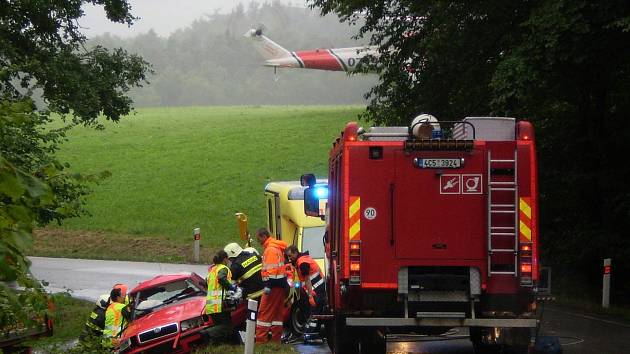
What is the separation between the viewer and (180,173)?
144ft

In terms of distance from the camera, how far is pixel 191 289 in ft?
45.3

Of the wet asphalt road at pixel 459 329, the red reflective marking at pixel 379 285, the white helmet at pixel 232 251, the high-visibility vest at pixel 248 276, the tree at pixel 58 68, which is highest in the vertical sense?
the tree at pixel 58 68

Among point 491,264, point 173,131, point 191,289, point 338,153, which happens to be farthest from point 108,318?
point 173,131

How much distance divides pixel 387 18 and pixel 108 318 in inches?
468

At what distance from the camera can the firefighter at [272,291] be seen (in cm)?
1237

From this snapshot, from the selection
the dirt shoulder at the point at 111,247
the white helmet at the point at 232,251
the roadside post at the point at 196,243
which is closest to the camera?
the white helmet at the point at 232,251

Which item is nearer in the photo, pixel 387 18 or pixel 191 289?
pixel 191 289

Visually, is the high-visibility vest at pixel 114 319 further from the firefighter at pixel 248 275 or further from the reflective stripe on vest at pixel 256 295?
the reflective stripe on vest at pixel 256 295

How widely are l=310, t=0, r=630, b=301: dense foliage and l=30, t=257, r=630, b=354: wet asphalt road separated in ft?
8.16

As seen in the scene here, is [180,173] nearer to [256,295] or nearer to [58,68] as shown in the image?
[58,68]

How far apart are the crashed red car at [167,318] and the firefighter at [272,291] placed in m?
0.34

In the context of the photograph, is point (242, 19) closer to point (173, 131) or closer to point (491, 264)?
point (173, 131)

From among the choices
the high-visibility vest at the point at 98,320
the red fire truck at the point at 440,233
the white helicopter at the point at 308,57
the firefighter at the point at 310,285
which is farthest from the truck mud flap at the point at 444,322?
the white helicopter at the point at 308,57

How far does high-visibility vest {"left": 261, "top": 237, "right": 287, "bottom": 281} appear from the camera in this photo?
12297 mm
